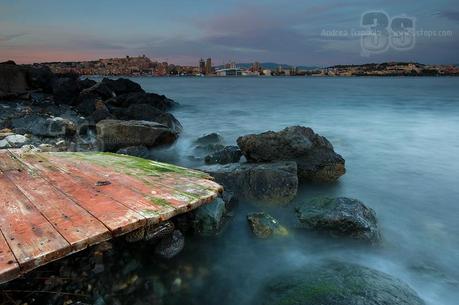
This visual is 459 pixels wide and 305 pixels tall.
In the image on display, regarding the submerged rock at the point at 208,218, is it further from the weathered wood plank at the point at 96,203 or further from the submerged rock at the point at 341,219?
the weathered wood plank at the point at 96,203

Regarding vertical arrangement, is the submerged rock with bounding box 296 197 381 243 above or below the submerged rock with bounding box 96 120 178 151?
below

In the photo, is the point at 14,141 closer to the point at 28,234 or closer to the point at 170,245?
the point at 170,245

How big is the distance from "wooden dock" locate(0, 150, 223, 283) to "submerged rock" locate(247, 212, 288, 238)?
1.07 meters

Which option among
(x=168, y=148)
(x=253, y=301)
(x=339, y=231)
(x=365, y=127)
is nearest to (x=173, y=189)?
(x=253, y=301)

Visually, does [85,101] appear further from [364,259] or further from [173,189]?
[364,259]

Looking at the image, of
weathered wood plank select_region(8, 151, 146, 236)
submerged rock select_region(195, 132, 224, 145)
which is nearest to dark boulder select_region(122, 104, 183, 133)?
submerged rock select_region(195, 132, 224, 145)

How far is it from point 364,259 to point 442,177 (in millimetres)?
5140

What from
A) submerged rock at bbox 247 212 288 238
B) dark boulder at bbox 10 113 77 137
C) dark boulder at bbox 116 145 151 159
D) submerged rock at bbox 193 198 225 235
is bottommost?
submerged rock at bbox 247 212 288 238

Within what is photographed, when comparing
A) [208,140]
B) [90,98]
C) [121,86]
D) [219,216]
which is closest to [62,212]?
[219,216]

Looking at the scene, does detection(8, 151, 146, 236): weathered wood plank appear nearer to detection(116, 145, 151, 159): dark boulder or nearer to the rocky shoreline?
the rocky shoreline

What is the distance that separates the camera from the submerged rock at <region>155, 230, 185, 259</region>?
4.12 m

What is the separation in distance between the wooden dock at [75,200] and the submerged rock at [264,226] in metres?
1.07

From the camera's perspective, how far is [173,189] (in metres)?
3.90

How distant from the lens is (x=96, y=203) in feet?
10.6
